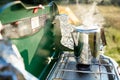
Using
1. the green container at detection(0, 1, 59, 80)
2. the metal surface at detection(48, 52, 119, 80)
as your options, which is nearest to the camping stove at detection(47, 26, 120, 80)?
the metal surface at detection(48, 52, 119, 80)

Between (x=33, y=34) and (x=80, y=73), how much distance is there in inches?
19.6

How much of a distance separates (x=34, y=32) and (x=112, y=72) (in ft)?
2.33

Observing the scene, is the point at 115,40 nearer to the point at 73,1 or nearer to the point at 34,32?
the point at 73,1

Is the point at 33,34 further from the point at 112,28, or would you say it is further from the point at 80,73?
the point at 112,28

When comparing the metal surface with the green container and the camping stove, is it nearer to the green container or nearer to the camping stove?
the camping stove

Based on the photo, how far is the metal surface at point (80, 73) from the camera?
1977 millimetres

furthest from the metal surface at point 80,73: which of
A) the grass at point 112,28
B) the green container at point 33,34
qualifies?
the grass at point 112,28

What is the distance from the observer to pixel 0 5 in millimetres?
1438

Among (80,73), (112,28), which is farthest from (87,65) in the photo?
(112,28)

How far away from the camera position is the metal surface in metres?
1.98

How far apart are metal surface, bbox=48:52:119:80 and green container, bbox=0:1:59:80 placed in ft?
0.69

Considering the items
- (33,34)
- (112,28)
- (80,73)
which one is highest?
(33,34)

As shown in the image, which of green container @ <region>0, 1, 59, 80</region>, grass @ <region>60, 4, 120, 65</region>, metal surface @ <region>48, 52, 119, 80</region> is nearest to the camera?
green container @ <region>0, 1, 59, 80</region>

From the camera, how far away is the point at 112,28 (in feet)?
23.6
